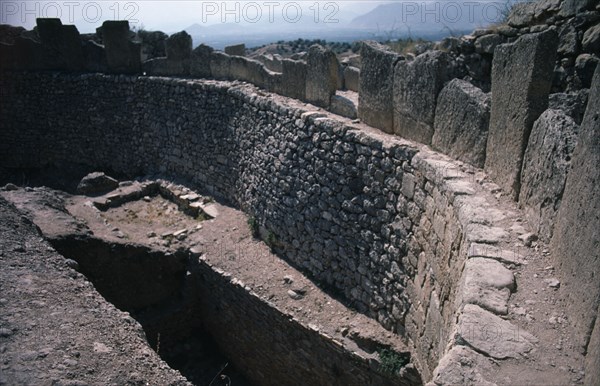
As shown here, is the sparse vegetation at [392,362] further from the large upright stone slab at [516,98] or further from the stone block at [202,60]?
the stone block at [202,60]

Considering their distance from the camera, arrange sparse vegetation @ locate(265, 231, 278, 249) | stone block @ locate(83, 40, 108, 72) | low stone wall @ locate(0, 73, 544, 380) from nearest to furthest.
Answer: low stone wall @ locate(0, 73, 544, 380), sparse vegetation @ locate(265, 231, 278, 249), stone block @ locate(83, 40, 108, 72)

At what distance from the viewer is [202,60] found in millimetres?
9805

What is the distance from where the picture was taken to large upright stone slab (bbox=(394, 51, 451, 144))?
15.9 feet

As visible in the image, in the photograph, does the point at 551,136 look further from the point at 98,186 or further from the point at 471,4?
the point at 98,186

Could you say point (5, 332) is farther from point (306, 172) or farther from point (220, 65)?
point (220, 65)

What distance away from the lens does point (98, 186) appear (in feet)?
31.4

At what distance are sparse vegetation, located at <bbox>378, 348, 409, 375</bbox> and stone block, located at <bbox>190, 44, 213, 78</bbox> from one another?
675cm

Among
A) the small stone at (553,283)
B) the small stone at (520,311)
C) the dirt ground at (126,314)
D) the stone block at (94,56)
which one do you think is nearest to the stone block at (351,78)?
the dirt ground at (126,314)

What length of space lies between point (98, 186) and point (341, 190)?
5.79 m

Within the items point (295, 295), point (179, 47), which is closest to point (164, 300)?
point (295, 295)

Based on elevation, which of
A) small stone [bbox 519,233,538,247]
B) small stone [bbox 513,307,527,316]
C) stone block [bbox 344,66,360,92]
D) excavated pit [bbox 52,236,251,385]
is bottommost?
excavated pit [bbox 52,236,251,385]

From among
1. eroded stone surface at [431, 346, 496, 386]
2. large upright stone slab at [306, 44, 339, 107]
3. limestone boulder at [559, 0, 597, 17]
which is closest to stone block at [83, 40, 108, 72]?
large upright stone slab at [306, 44, 339, 107]

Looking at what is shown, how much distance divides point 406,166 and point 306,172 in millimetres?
1949

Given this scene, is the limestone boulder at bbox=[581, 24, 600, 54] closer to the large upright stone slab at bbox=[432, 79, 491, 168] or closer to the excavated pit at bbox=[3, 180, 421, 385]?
the large upright stone slab at bbox=[432, 79, 491, 168]
